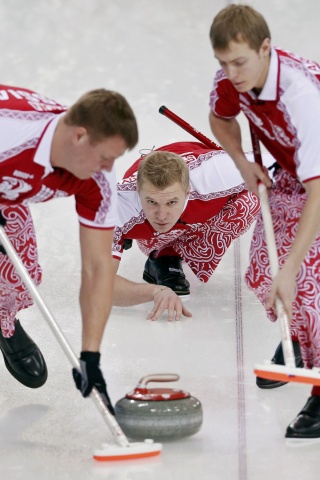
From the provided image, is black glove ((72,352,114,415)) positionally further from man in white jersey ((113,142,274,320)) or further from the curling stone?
man in white jersey ((113,142,274,320))

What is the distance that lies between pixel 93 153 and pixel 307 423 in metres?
0.84

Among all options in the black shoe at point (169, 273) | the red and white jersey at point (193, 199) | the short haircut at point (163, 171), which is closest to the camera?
the short haircut at point (163, 171)

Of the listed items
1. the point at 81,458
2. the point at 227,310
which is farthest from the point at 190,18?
the point at 81,458

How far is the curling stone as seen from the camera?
8.63 ft

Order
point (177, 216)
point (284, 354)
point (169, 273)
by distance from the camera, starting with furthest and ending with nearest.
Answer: point (169, 273) → point (177, 216) → point (284, 354)

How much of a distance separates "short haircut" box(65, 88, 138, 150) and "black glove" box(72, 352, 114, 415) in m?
0.51

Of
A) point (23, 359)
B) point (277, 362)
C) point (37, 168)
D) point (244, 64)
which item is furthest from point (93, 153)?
point (277, 362)

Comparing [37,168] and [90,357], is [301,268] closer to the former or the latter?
[90,357]

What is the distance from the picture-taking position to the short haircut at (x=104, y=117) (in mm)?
2459

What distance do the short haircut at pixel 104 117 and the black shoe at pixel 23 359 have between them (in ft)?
2.70

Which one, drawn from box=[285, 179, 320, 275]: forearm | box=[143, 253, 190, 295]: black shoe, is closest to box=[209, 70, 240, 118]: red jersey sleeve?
box=[285, 179, 320, 275]: forearm

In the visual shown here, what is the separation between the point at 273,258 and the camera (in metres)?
2.74

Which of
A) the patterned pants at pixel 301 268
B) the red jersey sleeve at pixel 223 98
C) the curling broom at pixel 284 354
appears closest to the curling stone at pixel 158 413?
the curling broom at pixel 284 354

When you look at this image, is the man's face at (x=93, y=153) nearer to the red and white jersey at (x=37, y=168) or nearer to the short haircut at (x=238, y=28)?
the red and white jersey at (x=37, y=168)
